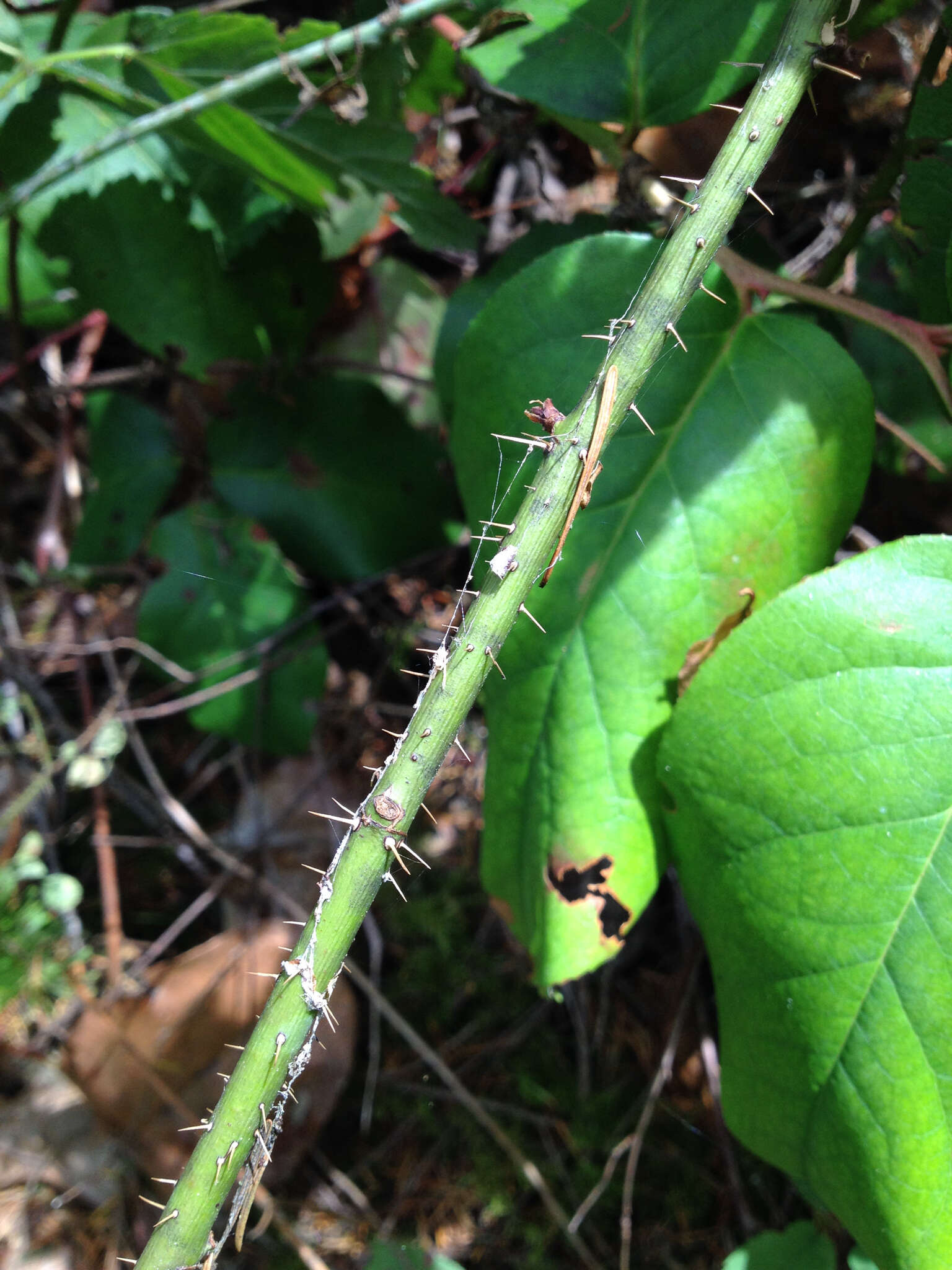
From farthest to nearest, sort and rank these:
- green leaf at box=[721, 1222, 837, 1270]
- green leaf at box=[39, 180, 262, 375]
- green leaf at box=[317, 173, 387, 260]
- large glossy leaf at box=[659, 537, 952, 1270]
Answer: green leaf at box=[317, 173, 387, 260]
green leaf at box=[39, 180, 262, 375]
green leaf at box=[721, 1222, 837, 1270]
large glossy leaf at box=[659, 537, 952, 1270]

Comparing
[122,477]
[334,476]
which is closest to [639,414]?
[334,476]

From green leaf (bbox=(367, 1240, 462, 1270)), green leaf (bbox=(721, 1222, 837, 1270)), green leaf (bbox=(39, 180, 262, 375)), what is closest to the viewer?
green leaf (bbox=(721, 1222, 837, 1270))

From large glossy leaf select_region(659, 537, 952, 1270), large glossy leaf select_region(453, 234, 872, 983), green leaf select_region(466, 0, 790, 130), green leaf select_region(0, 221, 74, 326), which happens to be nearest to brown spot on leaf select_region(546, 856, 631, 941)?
large glossy leaf select_region(453, 234, 872, 983)

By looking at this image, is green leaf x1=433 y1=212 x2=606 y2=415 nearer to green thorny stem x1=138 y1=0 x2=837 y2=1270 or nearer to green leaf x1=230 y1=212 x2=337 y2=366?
green leaf x1=230 y1=212 x2=337 y2=366

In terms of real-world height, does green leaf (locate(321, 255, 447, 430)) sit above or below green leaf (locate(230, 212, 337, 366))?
below

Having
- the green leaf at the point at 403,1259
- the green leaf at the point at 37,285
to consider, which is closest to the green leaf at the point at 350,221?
the green leaf at the point at 37,285

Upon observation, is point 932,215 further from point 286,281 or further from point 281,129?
point 286,281

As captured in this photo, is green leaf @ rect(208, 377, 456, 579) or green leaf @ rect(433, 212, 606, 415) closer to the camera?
green leaf @ rect(433, 212, 606, 415)
